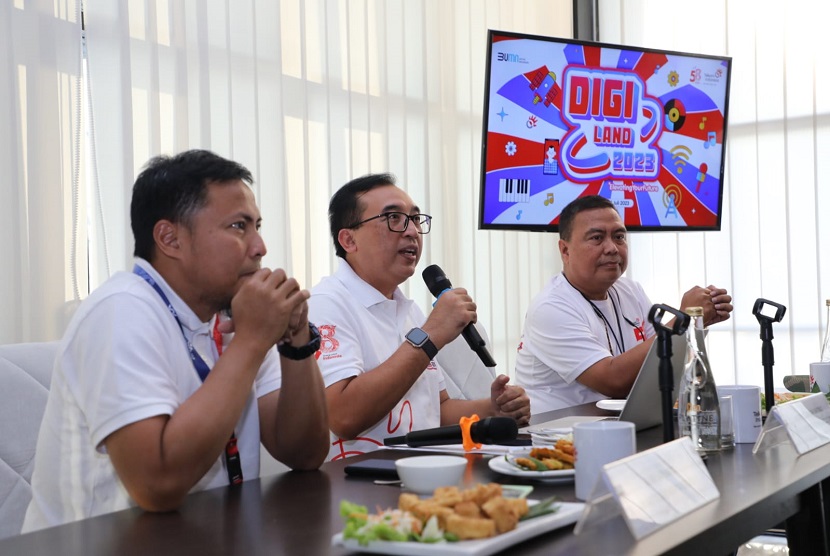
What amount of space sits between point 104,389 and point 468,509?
66cm

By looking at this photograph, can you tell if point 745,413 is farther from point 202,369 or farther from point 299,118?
point 299,118

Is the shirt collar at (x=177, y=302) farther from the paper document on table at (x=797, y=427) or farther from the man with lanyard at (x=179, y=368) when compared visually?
the paper document on table at (x=797, y=427)

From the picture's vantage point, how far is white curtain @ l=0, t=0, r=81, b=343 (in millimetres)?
2365

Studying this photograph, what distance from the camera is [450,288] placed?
220 cm

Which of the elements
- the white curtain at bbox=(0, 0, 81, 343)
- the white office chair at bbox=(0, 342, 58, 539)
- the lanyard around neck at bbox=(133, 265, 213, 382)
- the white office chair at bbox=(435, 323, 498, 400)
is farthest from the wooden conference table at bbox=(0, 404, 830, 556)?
the white curtain at bbox=(0, 0, 81, 343)

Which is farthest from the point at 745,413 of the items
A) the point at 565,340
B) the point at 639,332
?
the point at 639,332

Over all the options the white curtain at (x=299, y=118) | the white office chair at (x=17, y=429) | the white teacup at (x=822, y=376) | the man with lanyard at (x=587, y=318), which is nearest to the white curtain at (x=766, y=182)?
the white curtain at (x=299, y=118)

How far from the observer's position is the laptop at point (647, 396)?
160 cm

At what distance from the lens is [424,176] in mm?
3928

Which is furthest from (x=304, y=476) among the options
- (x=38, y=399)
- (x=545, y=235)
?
(x=545, y=235)

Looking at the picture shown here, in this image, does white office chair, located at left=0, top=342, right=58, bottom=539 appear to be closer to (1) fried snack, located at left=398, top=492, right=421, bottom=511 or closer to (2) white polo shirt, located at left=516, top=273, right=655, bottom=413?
(1) fried snack, located at left=398, top=492, right=421, bottom=511

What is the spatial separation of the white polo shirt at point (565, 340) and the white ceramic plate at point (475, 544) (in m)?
1.80

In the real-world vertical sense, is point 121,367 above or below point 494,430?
above

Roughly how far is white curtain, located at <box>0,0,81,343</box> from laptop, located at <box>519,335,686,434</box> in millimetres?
1392
